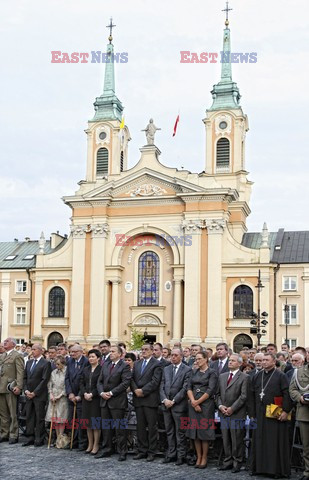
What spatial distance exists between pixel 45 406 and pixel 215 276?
29.8m

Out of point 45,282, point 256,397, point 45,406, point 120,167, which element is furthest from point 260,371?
point 120,167

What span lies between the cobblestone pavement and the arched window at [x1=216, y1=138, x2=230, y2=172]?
3767 centimetres

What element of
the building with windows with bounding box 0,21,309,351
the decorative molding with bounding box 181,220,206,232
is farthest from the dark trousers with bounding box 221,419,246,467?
the decorative molding with bounding box 181,220,206,232

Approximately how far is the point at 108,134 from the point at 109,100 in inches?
125

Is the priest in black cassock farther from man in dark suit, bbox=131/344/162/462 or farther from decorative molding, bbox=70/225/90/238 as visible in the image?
decorative molding, bbox=70/225/90/238

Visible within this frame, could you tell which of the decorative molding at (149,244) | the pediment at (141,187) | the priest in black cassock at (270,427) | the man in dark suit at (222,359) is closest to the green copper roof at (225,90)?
the pediment at (141,187)

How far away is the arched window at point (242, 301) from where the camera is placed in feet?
143

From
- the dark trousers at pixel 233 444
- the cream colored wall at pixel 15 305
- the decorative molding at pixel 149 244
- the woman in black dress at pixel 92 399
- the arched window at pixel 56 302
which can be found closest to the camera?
the dark trousers at pixel 233 444

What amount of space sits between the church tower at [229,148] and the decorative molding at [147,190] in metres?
4.67

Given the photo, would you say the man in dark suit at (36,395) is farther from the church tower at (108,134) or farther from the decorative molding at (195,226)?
the church tower at (108,134)

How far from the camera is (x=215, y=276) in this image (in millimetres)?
43562

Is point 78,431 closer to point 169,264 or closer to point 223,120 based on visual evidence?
point 169,264

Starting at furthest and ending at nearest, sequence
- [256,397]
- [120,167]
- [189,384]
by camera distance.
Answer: [120,167] < [189,384] < [256,397]

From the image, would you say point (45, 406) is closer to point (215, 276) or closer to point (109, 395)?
point (109, 395)
